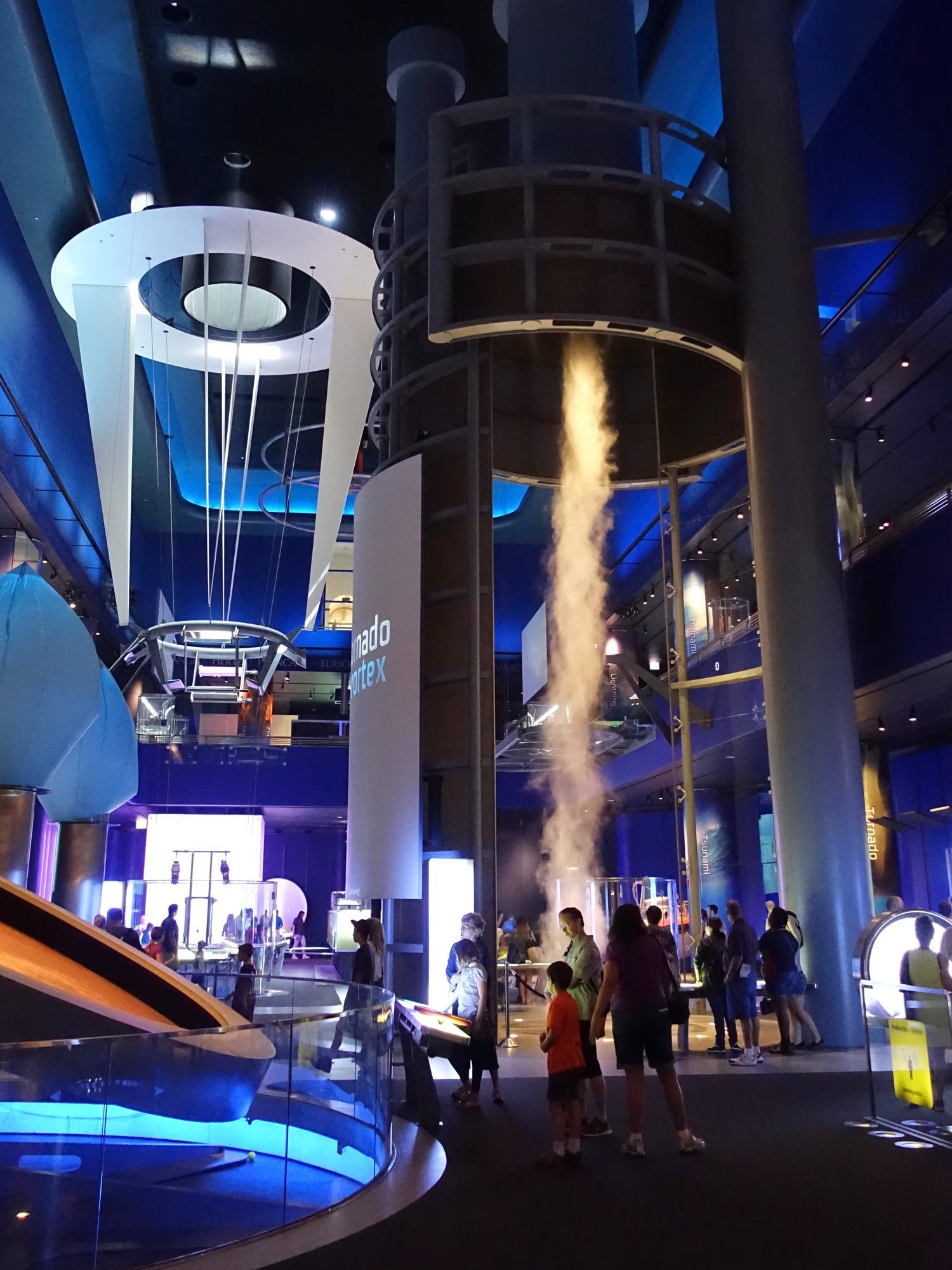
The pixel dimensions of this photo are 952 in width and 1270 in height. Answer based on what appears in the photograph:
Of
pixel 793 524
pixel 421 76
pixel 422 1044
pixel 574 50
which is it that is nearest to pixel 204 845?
pixel 421 76

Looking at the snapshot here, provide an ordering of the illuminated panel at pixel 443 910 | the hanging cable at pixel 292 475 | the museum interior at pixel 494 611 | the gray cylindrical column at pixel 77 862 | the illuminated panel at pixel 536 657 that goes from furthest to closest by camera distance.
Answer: the hanging cable at pixel 292 475, the illuminated panel at pixel 536 657, the gray cylindrical column at pixel 77 862, the illuminated panel at pixel 443 910, the museum interior at pixel 494 611

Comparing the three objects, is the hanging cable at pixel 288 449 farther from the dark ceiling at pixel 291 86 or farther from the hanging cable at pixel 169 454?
the hanging cable at pixel 169 454

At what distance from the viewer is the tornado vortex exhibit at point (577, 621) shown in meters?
12.9

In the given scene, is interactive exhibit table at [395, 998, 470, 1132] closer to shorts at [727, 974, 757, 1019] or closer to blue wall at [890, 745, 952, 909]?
shorts at [727, 974, 757, 1019]

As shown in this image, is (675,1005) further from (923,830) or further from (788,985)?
(923,830)

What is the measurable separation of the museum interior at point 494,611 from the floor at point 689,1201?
0.13 feet

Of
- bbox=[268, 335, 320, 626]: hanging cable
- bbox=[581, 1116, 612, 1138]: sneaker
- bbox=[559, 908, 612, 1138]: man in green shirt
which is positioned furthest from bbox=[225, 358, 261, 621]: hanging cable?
bbox=[581, 1116, 612, 1138]: sneaker

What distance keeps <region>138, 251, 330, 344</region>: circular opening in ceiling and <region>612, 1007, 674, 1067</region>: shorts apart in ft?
46.5

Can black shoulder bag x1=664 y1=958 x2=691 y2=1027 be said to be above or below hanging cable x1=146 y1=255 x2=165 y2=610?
below

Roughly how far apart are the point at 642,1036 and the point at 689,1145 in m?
0.60

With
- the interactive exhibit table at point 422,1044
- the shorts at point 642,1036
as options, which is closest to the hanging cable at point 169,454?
the interactive exhibit table at point 422,1044

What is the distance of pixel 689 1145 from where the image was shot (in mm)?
5660

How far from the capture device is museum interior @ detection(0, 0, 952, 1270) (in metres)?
4.93

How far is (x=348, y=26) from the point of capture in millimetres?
14984
